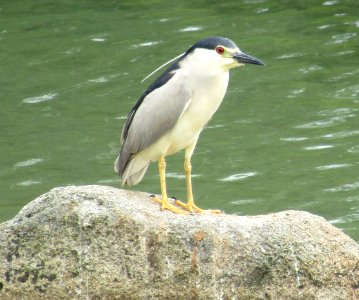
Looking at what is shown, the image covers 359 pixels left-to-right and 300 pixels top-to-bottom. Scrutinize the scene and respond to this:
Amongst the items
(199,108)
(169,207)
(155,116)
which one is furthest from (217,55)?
(169,207)

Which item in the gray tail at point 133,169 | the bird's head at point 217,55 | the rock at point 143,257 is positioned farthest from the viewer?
the gray tail at point 133,169

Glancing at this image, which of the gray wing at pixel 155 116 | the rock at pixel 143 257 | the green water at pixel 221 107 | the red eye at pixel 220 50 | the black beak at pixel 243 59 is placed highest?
the red eye at pixel 220 50

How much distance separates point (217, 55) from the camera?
930 cm

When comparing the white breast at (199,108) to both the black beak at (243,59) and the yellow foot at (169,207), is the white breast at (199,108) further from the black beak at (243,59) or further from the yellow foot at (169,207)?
the yellow foot at (169,207)

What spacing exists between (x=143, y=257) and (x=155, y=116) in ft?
5.17

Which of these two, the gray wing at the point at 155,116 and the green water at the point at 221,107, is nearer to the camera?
the gray wing at the point at 155,116

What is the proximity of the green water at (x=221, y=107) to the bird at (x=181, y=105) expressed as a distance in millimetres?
3396

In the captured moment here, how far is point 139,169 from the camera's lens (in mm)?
10008

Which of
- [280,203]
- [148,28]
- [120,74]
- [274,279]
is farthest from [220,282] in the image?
[148,28]

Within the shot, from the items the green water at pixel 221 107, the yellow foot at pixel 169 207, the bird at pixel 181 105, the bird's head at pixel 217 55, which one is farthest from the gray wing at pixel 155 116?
the green water at pixel 221 107

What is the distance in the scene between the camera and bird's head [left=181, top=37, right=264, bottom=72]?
9.27 meters

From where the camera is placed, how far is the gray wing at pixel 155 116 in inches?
372

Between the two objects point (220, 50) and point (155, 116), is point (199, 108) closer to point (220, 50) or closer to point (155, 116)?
point (155, 116)

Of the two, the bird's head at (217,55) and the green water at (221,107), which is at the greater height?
the bird's head at (217,55)
